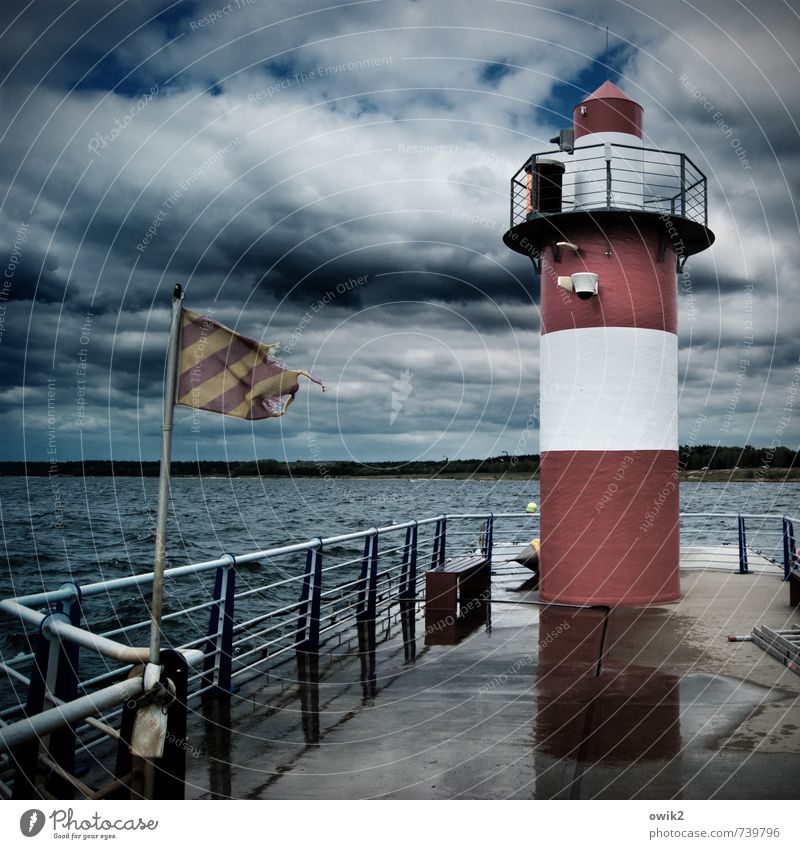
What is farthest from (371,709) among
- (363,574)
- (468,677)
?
(363,574)

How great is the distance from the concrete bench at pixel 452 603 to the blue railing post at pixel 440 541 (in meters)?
1.02

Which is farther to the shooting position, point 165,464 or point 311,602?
point 311,602

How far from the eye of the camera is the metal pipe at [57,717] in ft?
8.38

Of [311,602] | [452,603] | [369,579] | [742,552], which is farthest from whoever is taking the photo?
[742,552]

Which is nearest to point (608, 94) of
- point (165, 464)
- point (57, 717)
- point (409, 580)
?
point (409, 580)

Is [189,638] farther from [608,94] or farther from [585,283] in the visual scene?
[608,94]

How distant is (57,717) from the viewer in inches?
103

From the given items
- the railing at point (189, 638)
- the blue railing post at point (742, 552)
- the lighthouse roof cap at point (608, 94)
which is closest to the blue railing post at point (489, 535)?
the railing at point (189, 638)

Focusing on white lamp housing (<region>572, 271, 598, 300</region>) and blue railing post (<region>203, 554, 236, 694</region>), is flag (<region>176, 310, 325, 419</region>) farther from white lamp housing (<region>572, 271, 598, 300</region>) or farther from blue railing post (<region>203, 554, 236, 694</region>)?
white lamp housing (<region>572, 271, 598, 300</region>)

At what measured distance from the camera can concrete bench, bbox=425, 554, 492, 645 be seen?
9.13 meters

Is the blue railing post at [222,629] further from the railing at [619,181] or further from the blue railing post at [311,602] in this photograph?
the railing at [619,181]

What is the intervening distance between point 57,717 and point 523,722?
3859mm

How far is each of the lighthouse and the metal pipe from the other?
826 centimetres

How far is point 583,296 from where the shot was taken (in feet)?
32.9
